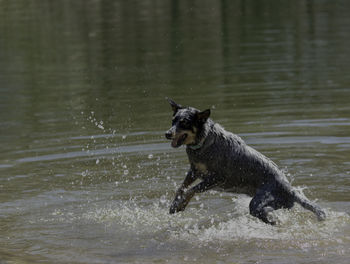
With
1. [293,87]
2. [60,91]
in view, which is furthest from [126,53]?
[293,87]

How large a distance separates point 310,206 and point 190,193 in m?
1.56

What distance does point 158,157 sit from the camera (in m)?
12.5

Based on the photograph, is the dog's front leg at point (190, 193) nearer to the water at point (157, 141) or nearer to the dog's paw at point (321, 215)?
the water at point (157, 141)

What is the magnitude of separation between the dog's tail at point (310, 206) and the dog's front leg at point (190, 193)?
3.42 ft

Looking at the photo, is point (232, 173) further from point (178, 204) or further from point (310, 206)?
point (310, 206)

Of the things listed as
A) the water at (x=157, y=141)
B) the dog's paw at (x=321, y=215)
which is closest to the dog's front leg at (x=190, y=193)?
the water at (x=157, y=141)

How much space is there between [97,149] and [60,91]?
7.36 metres

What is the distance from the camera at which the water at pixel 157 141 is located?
853cm

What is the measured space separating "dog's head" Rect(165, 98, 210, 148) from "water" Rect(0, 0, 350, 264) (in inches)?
48.9

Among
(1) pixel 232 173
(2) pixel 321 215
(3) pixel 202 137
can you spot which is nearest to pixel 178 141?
(3) pixel 202 137

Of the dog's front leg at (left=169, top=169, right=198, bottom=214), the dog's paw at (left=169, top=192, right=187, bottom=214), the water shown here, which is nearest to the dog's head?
the dog's front leg at (left=169, top=169, right=198, bottom=214)

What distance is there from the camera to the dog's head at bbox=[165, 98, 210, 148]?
336 inches

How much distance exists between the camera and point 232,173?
9.12m

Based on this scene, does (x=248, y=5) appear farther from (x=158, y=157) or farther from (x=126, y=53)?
(x=158, y=157)
